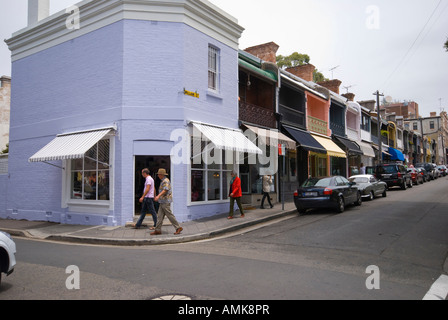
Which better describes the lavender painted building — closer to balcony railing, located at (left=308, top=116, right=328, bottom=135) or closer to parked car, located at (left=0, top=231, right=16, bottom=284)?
parked car, located at (left=0, top=231, right=16, bottom=284)

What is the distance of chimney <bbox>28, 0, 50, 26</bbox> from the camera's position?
15.6 meters

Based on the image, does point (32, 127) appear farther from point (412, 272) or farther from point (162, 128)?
point (412, 272)

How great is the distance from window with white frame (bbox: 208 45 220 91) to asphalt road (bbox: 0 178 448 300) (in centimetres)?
632

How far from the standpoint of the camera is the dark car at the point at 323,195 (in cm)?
1347

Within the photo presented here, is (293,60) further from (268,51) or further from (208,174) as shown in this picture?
(208,174)

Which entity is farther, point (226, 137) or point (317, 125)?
point (317, 125)

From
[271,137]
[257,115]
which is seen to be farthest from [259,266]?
[257,115]

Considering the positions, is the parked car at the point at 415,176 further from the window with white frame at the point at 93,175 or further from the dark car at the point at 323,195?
the window with white frame at the point at 93,175

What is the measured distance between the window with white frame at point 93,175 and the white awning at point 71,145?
1.74 ft

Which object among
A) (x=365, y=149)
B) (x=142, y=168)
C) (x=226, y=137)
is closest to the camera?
(x=142, y=168)

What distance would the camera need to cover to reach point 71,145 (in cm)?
1225

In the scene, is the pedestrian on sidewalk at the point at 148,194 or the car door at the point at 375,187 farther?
the car door at the point at 375,187

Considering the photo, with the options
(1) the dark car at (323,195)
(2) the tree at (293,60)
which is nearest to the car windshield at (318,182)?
(1) the dark car at (323,195)

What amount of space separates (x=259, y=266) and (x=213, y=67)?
31.7 feet
